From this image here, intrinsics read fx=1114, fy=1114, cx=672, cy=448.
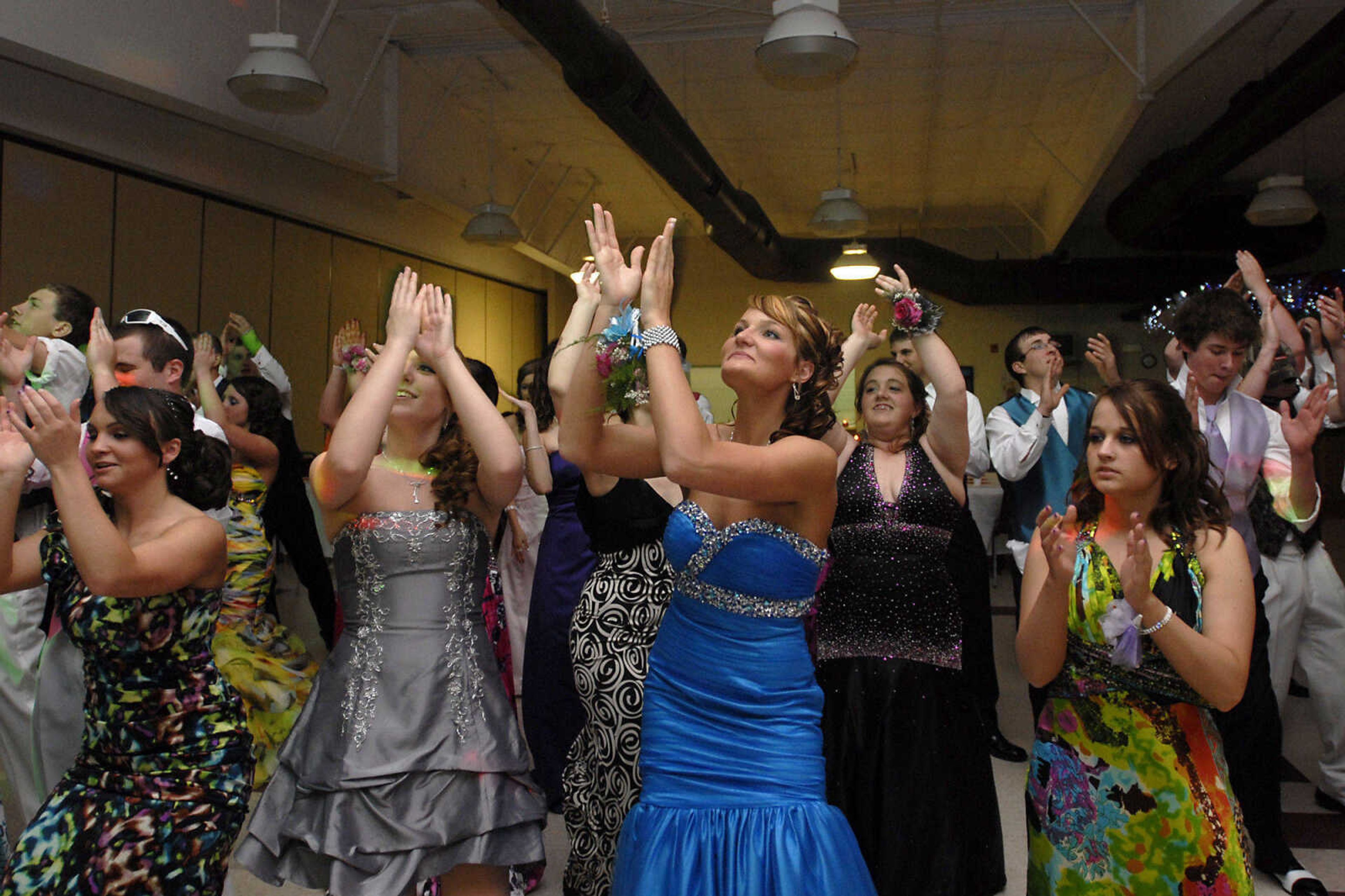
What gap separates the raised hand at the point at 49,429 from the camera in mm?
1925

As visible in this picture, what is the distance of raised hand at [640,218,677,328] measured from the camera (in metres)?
1.88

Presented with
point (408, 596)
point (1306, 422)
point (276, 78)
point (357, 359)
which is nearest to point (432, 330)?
point (408, 596)

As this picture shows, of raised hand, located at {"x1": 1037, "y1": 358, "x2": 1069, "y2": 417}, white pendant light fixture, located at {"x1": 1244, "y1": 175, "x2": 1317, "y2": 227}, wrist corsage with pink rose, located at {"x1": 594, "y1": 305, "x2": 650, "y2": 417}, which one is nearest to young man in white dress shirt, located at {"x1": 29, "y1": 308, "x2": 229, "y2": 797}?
wrist corsage with pink rose, located at {"x1": 594, "y1": 305, "x2": 650, "y2": 417}

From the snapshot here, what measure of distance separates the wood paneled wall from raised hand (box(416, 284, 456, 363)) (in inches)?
192

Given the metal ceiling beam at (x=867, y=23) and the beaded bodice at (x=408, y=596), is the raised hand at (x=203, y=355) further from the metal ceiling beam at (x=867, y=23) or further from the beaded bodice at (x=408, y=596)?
the metal ceiling beam at (x=867, y=23)

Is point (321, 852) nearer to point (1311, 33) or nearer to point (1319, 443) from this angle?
point (1319, 443)

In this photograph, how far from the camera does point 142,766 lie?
2.07 meters

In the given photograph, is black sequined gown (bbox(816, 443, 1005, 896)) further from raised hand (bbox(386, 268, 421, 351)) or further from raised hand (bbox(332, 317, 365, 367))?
raised hand (bbox(332, 317, 365, 367))

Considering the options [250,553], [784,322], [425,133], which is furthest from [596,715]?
[425,133]

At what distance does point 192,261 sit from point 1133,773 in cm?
707

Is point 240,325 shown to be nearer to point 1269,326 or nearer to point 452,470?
point 452,470

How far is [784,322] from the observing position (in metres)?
2.08

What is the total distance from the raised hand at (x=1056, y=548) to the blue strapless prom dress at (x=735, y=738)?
1.30 ft

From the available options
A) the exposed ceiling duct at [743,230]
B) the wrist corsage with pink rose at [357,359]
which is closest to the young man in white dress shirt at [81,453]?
the wrist corsage with pink rose at [357,359]
